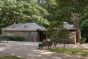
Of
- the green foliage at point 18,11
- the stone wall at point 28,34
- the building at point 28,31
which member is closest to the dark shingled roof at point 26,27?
the building at point 28,31

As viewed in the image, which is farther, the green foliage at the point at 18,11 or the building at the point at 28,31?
the green foliage at the point at 18,11

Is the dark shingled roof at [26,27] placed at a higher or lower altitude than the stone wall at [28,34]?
higher

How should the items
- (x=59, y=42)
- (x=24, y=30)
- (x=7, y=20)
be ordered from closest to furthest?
(x=59, y=42)
(x=24, y=30)
(x=7, y=20)

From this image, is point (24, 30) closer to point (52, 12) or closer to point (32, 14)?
point (32, 14)

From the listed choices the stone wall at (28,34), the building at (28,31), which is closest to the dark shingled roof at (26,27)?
the building at (28,31)

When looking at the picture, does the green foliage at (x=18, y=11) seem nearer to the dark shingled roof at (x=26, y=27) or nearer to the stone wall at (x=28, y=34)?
the dark shingled roof at (x=26, y=27)

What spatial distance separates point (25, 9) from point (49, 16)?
10546mm

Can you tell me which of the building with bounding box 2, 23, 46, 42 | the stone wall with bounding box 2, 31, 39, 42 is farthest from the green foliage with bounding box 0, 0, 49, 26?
the stone wall with bounding box 2, 31, 39, 42

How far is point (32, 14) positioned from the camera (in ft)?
146

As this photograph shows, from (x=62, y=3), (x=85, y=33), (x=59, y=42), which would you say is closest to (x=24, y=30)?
(x=59, y=42)

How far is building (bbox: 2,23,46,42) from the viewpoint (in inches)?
1586

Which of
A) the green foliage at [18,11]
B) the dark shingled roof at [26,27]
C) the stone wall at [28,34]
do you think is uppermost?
the green foliage at [18,11]

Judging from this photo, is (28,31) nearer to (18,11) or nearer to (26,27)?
(26,27)

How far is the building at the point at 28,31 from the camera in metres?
40.3
